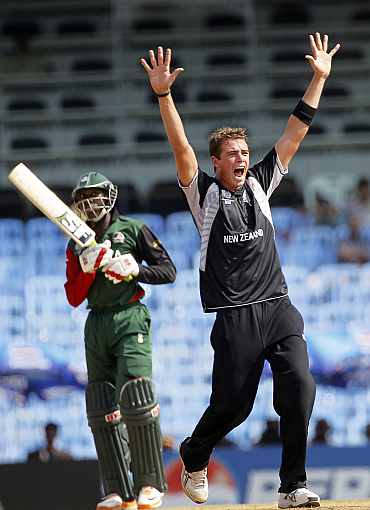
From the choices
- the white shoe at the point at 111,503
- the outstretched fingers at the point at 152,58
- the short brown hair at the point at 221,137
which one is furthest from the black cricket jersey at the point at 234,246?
the white shoe at the point at 111,503

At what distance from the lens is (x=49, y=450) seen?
38.3 ft

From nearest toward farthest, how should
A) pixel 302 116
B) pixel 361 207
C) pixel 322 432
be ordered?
pixel 302 116 < pixel 322 432 < pixel 361 207

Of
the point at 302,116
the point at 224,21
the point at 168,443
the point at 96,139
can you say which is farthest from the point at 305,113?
the point at 224,21

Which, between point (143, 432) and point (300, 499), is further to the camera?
point (143, 432)

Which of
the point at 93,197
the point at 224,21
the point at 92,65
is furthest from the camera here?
the point at 224,21

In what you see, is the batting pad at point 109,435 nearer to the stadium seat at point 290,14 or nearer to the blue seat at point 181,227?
the blue seat at point 181,227

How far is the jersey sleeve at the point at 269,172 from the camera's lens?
6.10 m

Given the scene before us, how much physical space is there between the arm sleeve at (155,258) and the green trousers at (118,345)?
0.23 m

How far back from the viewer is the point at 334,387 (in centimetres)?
1200

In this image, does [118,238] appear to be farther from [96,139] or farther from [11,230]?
[96,139]

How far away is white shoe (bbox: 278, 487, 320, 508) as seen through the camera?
5.87 meters

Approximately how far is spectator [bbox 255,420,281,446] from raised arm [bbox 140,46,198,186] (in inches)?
235

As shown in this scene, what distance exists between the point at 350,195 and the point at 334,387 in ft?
6.74

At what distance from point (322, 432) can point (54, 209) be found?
5.87 metres
